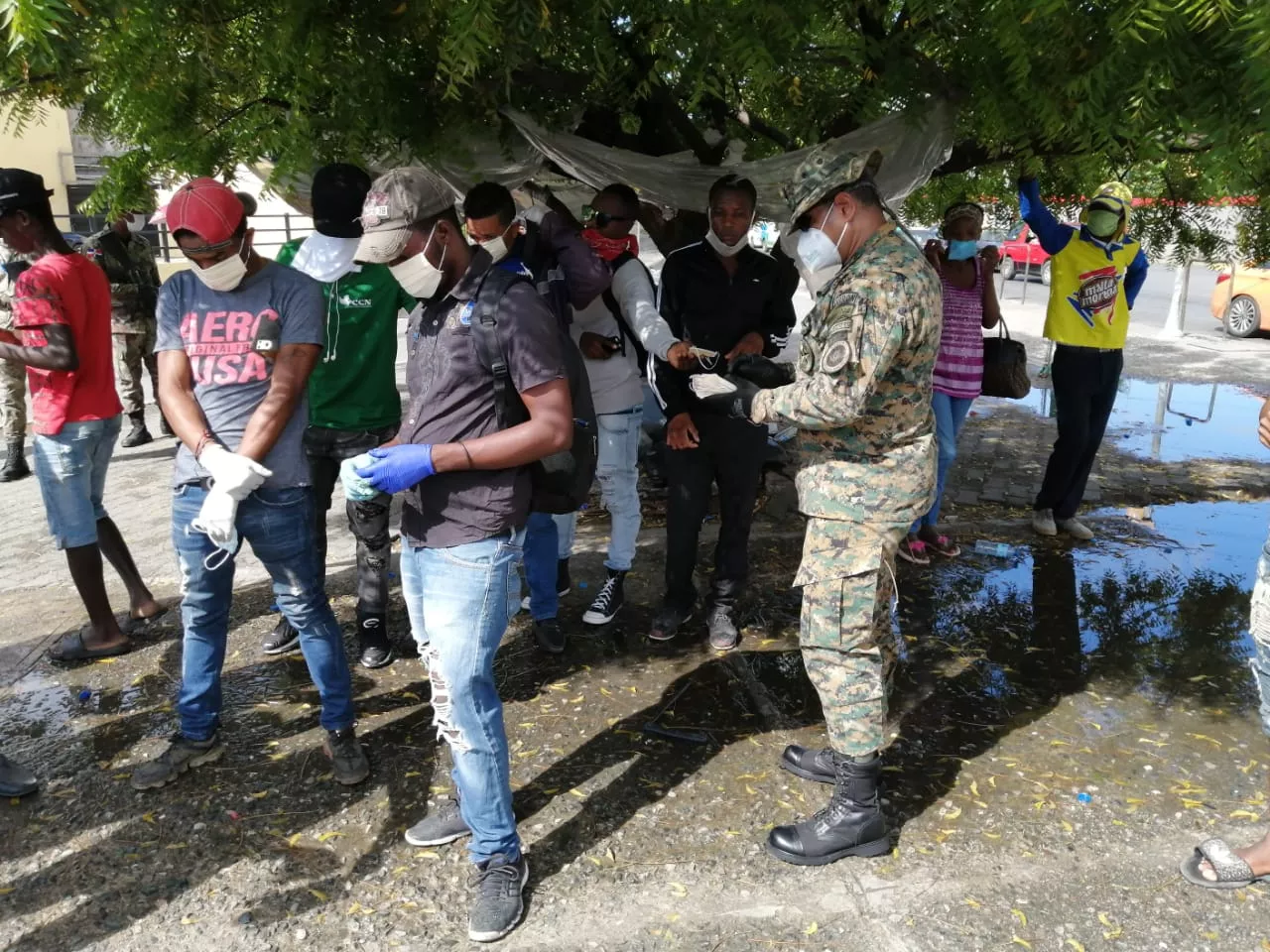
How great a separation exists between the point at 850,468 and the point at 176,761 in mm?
2491

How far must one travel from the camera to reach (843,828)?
293 cm

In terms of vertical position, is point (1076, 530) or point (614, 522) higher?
point (614, 522)

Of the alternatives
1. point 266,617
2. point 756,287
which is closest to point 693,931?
point 756,287

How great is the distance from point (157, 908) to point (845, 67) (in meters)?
3.61

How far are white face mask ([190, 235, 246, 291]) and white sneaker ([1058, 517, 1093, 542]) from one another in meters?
4.81

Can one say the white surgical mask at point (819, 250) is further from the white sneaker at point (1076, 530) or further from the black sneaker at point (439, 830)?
the white sneaker at point (1076, 530)

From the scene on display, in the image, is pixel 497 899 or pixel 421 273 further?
pixel 497 899

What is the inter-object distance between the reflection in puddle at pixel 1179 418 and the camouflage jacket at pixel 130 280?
7.75 m

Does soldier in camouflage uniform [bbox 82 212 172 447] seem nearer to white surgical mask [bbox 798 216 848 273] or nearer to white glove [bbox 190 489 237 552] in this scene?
white glove [bbox 190 489 237 552]

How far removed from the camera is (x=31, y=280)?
3783mm

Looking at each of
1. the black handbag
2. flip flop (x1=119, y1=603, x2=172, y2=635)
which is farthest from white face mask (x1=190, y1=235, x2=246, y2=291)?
the black handbag

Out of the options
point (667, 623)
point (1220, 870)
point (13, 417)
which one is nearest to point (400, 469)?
point (667, 623)

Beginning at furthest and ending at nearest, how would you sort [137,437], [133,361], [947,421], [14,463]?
1. [137,437]
2. [133,361]
3. [14,463]
4. [947,421]

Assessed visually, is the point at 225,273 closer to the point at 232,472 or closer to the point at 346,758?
the point at 232,472
